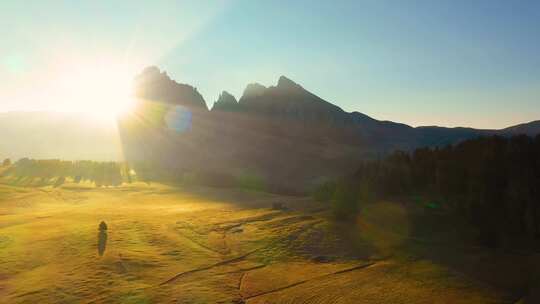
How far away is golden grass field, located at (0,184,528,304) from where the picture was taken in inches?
368

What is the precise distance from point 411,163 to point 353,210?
6.36m

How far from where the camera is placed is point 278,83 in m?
129

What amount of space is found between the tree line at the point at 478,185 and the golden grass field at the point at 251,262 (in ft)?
4.68

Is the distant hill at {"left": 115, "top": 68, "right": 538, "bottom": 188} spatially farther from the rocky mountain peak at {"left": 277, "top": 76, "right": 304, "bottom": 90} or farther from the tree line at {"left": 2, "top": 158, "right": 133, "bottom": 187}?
the tree line at {"left": 2, "top": 158, "right": 133, "bottom": 187}

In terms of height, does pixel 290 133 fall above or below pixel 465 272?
above

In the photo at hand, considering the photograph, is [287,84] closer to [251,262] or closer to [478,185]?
[478,185]

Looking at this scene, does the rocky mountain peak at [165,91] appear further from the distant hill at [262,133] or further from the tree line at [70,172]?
the tree line at [70,172]

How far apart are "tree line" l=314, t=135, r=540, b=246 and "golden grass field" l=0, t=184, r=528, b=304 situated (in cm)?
143

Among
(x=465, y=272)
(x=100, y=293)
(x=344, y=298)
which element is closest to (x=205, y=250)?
(x=100, y=293)

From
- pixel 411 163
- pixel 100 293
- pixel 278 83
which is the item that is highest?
pixel 278 83

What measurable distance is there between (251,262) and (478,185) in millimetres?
11149

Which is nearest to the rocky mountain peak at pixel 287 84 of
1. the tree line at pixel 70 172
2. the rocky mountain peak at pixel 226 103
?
the rocky mountain peak at pixel 226 103

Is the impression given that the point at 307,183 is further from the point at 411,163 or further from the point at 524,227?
the point at 524,227

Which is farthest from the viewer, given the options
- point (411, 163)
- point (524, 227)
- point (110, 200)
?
point (110, 200)
